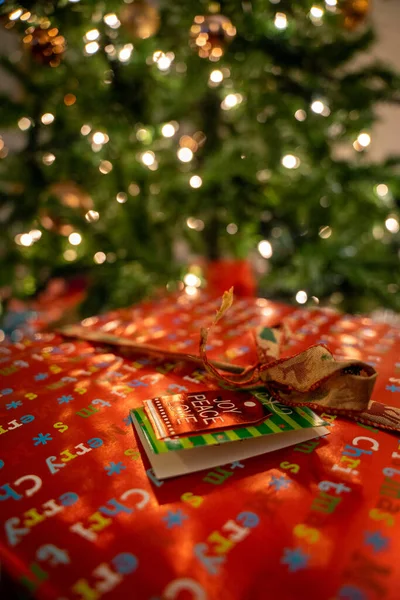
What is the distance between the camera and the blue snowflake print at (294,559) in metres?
0.32

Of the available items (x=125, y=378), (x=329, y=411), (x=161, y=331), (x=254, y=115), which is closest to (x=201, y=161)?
(x=254, y=115)

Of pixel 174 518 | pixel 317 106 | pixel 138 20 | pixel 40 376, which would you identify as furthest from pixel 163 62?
pixel 174 518

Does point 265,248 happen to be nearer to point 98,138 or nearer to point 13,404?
point 98,138

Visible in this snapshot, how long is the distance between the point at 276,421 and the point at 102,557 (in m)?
0.24

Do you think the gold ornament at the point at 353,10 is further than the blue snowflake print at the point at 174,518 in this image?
Yes

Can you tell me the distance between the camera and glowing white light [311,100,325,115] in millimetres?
1135

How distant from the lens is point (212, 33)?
986 millimetres

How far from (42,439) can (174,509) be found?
0.19 m

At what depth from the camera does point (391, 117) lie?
212 cm

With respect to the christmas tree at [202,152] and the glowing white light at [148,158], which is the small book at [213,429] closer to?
the christmas tree at [202,152]

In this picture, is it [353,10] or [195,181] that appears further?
[195,181]

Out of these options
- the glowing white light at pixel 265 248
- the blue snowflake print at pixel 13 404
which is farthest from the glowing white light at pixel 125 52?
the blue snowflake print at pixel 13 404

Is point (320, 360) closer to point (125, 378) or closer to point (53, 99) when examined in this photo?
point (125, 378)

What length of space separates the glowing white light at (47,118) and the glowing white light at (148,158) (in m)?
0.31
